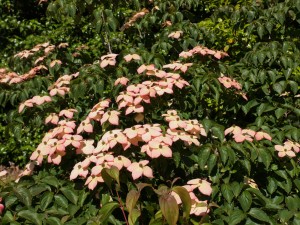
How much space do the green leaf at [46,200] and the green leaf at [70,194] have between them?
0.08m

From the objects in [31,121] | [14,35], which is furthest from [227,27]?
[14,35]

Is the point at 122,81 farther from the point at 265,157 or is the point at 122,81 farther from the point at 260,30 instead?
the point at 260,30

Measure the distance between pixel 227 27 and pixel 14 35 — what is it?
307cm

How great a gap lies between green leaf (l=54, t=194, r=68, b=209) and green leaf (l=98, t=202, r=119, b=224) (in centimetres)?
25

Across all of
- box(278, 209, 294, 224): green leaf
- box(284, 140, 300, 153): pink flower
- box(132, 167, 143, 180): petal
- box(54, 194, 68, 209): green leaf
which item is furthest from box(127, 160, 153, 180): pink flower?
box(284, 140, 300, 153): pink flower

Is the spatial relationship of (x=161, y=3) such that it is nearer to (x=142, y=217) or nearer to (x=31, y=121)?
(x=31, y=121)

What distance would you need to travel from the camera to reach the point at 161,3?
315 centimetres

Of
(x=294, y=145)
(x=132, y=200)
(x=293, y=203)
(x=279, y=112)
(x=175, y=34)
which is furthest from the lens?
(x=175, y=34)

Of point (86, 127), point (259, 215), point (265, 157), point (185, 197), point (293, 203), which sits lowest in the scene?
point (293, 203)

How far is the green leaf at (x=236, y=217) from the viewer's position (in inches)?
73.0

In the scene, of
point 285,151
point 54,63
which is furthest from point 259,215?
point 54,63

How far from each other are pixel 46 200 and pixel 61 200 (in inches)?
3.0

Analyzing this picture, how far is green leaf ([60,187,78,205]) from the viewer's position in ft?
6.53

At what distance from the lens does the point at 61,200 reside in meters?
1.97
